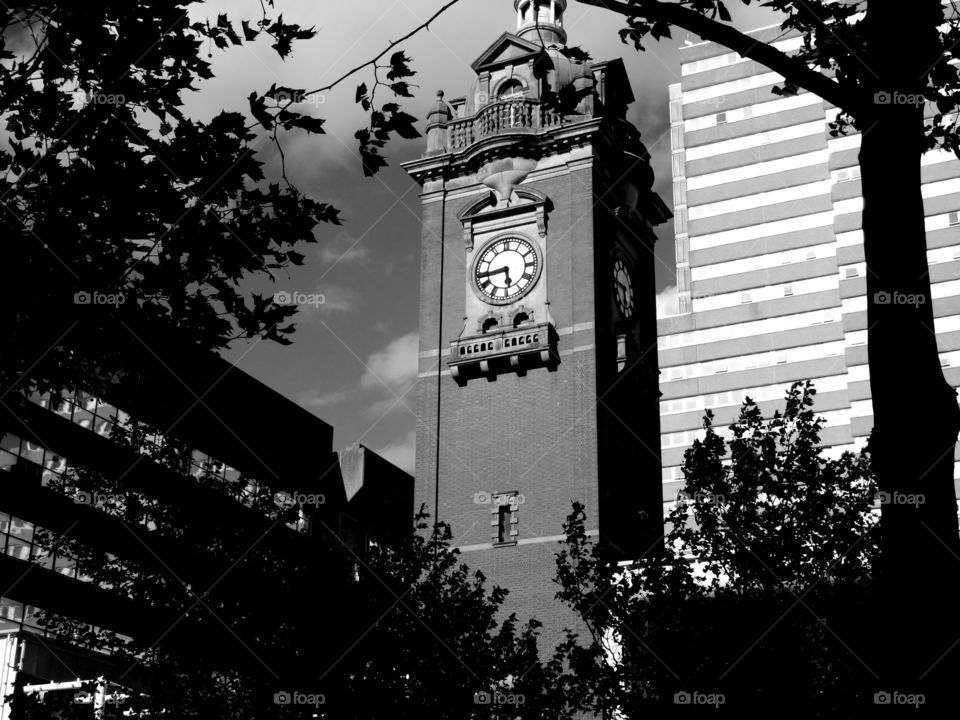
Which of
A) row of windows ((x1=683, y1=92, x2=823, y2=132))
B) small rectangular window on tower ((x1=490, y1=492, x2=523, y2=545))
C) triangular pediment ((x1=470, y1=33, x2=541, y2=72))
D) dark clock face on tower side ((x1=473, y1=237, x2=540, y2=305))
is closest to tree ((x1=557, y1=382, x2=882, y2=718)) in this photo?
small rectangular window on tower ((x1=490, y1=492, x2=523, y2=545))

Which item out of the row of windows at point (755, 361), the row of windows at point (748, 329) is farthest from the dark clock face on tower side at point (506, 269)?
the row of windows at point (755, 361)

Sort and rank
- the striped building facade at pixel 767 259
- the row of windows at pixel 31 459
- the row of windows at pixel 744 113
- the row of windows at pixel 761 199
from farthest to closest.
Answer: the row of windows at pixel 744 113
the row of windows at pixel 761 199
the striped building facade at pixel 767 259
the row of windows at pixel 31 459

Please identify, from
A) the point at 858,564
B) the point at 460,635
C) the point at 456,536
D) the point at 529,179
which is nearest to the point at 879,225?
the point at 858,564

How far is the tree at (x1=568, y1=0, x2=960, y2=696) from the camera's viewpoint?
24.1 ft

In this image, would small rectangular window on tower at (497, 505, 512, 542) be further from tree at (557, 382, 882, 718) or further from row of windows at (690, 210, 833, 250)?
row of windows at (690, 210, 833, 250)

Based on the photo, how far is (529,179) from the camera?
4747 cm

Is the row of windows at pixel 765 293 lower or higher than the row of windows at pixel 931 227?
lower

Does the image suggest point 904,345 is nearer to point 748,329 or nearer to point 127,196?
point 127,196

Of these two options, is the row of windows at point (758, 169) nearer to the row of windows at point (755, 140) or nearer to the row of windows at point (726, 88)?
the row of windows at point (755, 140)

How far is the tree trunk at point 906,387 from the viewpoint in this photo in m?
7.33

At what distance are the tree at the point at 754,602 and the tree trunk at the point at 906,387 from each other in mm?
12810

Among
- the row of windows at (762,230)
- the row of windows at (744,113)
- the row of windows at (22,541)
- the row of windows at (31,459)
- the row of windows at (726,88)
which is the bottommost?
the row of windows at (22,541)

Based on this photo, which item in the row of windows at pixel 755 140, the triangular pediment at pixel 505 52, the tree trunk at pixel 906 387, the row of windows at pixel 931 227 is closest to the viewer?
the tree trunk at pixel 906 387

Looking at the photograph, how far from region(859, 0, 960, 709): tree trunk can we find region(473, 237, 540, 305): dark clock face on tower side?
123ft
